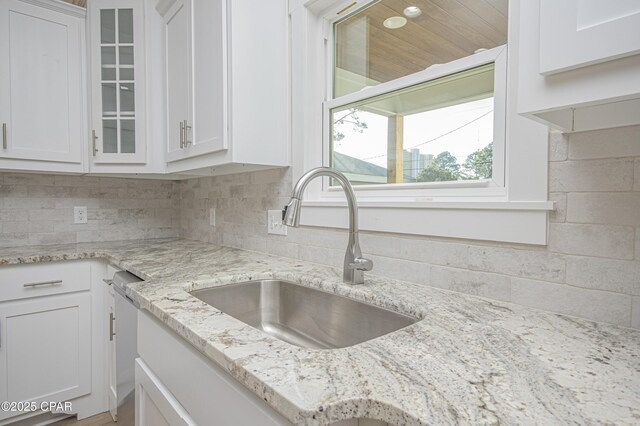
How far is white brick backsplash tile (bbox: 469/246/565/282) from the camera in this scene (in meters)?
0.82

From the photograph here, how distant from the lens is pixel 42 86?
1915 millimetres

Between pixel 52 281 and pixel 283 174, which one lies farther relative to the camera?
pixel 52 281

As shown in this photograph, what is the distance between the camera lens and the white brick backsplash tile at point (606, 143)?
27.8 inches

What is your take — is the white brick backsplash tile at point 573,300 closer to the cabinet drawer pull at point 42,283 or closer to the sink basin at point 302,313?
the sink basin at point 302,313

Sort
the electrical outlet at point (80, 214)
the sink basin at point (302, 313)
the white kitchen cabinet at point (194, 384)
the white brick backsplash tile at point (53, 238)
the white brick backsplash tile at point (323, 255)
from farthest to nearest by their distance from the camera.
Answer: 1. the electrical outlet at point (80, 214)
2. the white brick backsplash tile at point (53, 238)
3. the white brick backsplash tile at point (323, 255)
4. the sink basin at point (302, 313)
5. the white kitchen cabinet at point (194, 384)

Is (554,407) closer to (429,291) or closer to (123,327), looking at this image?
(429,291)

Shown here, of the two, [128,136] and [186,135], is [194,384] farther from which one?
[128,136]

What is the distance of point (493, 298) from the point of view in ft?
3.02

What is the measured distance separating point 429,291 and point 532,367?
0.46m

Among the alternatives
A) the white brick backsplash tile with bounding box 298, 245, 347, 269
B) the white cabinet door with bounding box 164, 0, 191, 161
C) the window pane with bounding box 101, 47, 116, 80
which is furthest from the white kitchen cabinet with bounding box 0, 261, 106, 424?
the white brick backsplash tile with bounding box 298, 245, 347, 269

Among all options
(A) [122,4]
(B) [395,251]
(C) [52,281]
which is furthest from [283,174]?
(A) [122,4]

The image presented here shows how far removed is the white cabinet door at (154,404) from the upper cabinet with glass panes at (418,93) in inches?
38.9

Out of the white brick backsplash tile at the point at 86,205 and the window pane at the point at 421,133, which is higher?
the window pane at the point at 421,133

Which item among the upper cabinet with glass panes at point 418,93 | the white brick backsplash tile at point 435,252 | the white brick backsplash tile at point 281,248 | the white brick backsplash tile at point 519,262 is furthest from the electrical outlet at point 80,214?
the white brick backsplash tile at point 519,262
